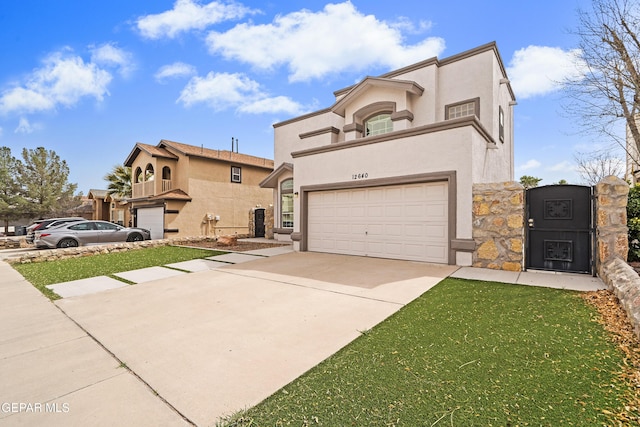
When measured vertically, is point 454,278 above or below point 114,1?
below

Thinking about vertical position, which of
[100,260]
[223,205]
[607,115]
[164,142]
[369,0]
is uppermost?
[369,0]

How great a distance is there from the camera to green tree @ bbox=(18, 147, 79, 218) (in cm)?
2553

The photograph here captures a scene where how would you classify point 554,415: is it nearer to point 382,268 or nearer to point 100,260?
point 382,268

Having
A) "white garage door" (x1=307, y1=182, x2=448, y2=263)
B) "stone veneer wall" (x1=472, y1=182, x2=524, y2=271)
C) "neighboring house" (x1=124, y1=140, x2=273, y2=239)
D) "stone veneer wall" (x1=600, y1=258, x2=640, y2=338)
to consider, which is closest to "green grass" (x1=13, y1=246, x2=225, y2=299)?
"white garage door" (x1=307, y1=182, x2=448, y2=263)

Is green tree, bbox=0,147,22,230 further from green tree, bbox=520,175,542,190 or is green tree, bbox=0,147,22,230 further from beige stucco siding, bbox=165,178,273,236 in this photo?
green tree, bbox=520,175,542,190

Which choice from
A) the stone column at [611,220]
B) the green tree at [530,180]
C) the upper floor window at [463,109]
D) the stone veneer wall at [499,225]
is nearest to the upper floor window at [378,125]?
the upper floor window at [463,109]

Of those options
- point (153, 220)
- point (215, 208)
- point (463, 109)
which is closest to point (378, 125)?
point (463, 109)

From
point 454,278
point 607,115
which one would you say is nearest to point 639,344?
point 454,278

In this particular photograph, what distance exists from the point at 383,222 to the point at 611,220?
17.8ft

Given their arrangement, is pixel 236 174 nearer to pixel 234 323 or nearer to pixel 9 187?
pixel 234 323

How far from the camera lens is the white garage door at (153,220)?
62.9ft

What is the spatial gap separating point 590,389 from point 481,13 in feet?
37.3

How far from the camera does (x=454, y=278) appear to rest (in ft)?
22.0

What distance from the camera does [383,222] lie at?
9.62 m
